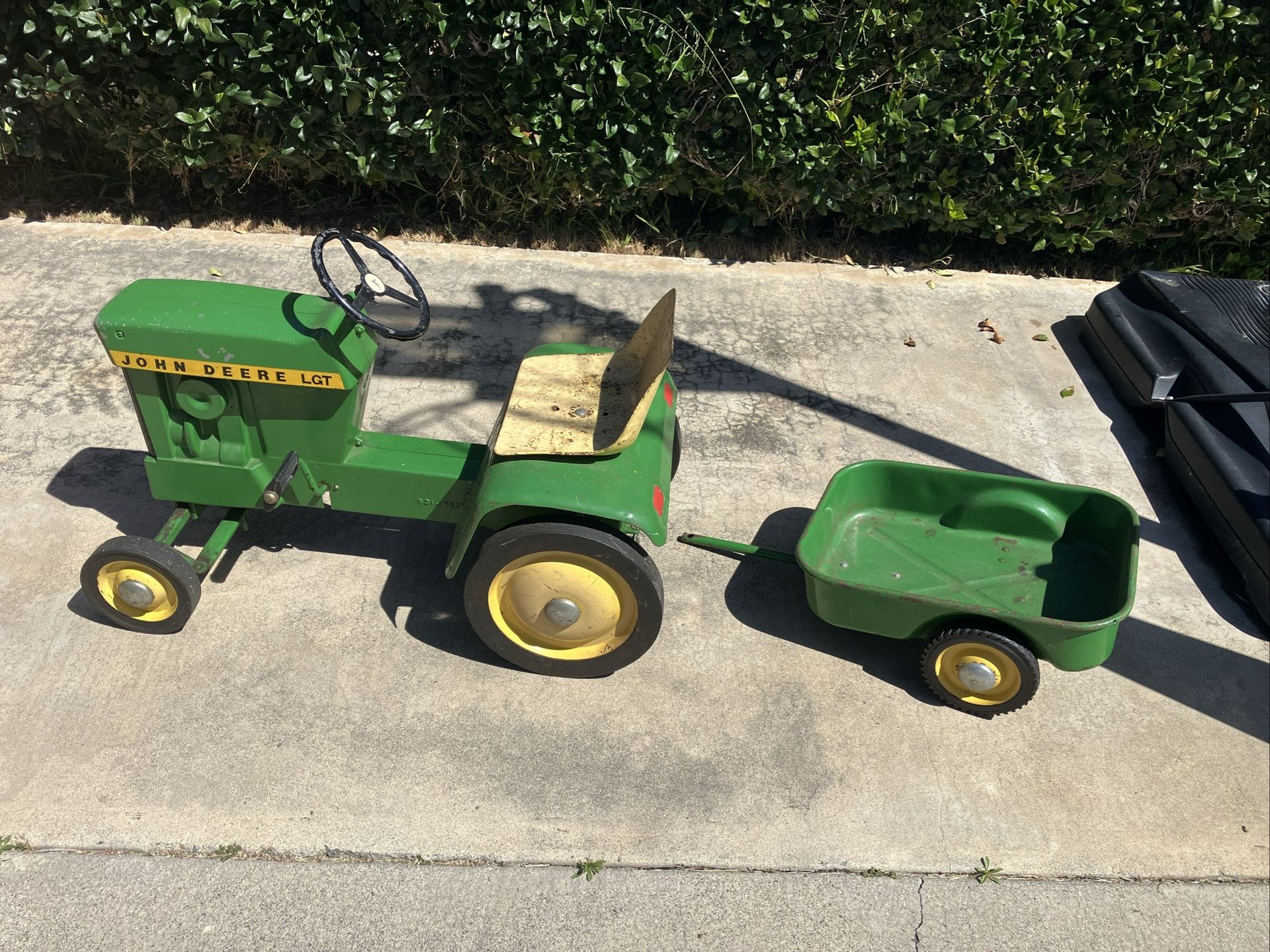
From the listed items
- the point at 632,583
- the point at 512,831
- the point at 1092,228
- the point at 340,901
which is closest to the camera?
the point at 340,901

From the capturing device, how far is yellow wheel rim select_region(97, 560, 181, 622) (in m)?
3.33

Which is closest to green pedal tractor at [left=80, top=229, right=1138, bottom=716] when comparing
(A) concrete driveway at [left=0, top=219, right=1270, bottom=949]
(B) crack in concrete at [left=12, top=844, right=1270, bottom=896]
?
(A) concrete driveway at [left=0, top=219, right=1270, bottom=949]

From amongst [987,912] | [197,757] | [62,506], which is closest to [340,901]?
[197,757]

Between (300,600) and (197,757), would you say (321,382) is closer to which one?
(300,600)

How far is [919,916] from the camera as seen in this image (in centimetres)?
289

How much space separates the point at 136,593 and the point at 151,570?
4.4 inches

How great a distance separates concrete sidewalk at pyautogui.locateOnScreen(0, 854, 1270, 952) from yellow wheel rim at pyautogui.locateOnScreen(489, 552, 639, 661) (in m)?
0.76

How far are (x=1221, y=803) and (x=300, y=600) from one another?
10.7ft

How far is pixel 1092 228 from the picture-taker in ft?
19.8

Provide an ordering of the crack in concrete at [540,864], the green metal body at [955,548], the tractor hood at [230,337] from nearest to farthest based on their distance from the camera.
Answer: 1. the crack in concrete at [540,864]
2. the tractor hood at [230,337]
3. the green metal body at [955,548]

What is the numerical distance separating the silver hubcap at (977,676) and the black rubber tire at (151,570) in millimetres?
2608

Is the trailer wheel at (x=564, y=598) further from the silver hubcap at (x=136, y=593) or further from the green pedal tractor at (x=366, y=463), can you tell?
the silver hubcap at (x=136, y=593)

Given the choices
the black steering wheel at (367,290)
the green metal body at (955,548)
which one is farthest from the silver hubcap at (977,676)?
the black steering wheel at (367,290)

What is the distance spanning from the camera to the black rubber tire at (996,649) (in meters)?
3.25
